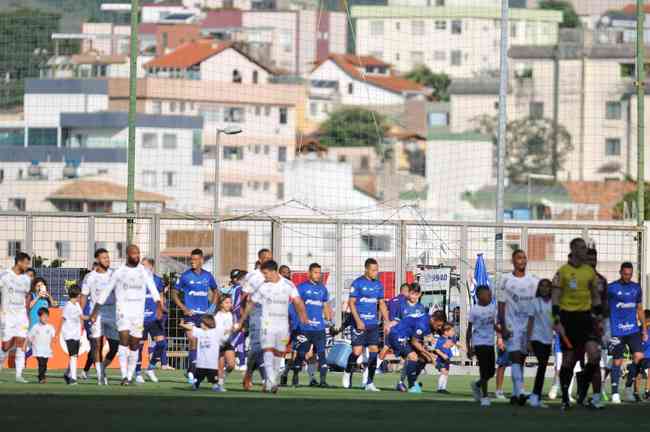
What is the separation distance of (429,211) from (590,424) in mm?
97238

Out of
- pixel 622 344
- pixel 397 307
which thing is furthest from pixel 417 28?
pixel 622 344

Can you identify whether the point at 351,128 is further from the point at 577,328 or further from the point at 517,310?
the point at 577,328

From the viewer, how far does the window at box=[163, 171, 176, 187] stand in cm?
12162

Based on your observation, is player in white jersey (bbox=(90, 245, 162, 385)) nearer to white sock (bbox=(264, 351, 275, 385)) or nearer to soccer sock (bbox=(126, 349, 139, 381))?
soccer sock (bbox=(126, 349, 139, 381))

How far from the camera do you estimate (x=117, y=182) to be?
385 ft

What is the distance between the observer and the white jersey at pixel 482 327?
2077 centimetres

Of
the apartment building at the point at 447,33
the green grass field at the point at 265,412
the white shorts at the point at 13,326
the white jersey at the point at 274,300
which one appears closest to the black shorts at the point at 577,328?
the green grass field at the point at 265,412

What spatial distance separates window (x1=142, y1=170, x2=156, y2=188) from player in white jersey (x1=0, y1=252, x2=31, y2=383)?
96.2 m

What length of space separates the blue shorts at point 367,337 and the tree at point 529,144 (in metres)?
121

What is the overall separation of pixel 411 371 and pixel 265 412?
21.9 ft

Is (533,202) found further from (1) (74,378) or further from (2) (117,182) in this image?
(1) (74,378)

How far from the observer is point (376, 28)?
636 ft

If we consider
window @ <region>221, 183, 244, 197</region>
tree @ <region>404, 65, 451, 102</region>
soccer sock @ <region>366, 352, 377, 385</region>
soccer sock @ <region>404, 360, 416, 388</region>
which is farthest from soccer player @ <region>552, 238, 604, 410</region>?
tree @ <region>404, 65, 451, 102</region>

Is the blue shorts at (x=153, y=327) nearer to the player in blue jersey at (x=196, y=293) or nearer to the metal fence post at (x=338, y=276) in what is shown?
the player in blue jersey at (x=196, y=293)
